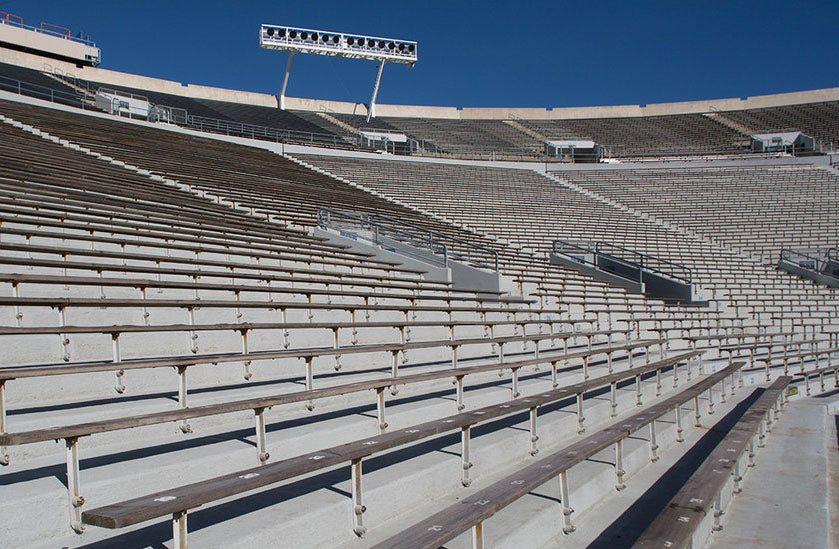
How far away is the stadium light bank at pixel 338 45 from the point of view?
3269cm

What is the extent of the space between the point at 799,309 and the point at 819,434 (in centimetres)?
970

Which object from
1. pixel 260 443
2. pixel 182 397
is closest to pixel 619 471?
pixel 260 443

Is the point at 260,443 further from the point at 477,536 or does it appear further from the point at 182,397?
the point at 477,536

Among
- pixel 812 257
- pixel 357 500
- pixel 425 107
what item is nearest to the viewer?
pixel 357 500

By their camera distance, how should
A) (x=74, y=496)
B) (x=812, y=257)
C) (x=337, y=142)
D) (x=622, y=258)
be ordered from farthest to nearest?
1. (x=337, y=142)
2. (x=812, y=257)
3. (x=622, y=258)
4. (x=74, y=496)

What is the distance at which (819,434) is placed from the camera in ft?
17.7

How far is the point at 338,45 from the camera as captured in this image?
34.0 meters

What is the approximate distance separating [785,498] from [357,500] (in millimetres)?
2780

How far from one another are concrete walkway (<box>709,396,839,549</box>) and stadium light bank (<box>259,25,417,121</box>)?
102 feet

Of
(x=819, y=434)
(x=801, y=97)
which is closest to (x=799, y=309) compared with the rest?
(x=819, y=434)

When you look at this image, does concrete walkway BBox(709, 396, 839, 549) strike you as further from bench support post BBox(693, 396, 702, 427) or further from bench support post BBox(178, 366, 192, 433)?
bench support post BBox(178, 366, 192, 433)

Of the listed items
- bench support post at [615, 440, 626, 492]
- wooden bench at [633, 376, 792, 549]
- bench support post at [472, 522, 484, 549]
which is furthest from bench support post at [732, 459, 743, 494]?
bench support post at [472, 522, 484, 549]

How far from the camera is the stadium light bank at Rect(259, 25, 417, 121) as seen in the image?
107 ft

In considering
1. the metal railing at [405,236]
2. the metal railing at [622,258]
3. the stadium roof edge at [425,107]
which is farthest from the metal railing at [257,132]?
the metal railing at [405,236]
